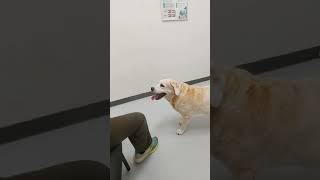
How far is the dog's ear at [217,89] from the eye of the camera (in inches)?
21.3

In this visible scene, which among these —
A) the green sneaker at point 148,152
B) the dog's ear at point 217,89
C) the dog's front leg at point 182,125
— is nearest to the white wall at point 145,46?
the dog's front leg at point 182,125

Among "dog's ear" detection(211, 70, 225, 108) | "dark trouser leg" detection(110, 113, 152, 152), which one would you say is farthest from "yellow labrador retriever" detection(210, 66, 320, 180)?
"dark trouser leg" detection(110, 113, 152, 152)

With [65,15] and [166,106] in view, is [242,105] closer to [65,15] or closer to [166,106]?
[65,15]

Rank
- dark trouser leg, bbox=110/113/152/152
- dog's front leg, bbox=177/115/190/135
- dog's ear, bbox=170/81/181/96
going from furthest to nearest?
dog's ear, bbox=170/81/181/96
dog's front leg, bbox=177/115/190/135
dark trouser leg, bbox=110/113/152/152

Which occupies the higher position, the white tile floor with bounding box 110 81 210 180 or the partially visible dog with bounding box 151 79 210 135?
the partially visible dog with bounding box 151 79 210 135

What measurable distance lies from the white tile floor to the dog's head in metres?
0.11

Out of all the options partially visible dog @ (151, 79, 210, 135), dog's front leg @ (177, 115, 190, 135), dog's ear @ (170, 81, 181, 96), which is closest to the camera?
dog's front leg @ (177, 115, 190, 135)

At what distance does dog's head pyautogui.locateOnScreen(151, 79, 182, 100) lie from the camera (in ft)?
4.39

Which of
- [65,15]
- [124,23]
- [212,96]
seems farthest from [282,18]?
[124,23]

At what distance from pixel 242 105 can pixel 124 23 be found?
1.20 meters

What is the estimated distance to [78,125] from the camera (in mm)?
498

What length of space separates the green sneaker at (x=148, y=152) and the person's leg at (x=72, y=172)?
15.4 inches

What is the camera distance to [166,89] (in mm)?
1387

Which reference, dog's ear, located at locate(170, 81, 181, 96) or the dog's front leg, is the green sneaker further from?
dog's ear, located at locate(170, 81, 181, 96)
